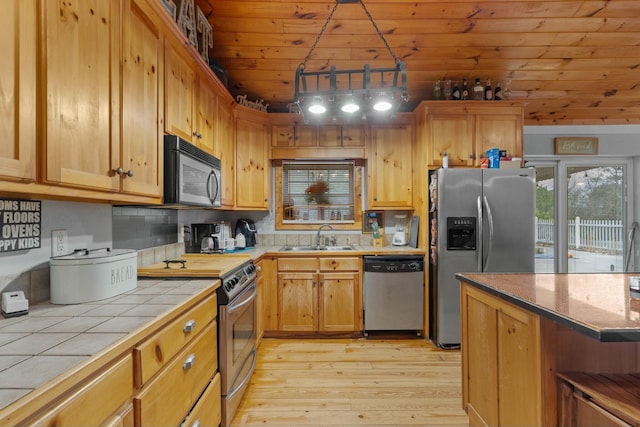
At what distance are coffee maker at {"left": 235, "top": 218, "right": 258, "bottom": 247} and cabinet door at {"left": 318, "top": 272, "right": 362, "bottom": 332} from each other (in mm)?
868

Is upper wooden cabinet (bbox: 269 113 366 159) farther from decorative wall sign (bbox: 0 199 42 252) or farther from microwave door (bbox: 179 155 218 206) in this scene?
decorative wall sign (bbox: 0 199 42 252)

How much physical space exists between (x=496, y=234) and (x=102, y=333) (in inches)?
116

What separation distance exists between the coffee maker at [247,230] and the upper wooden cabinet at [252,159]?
24 cm

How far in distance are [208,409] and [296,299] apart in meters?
1.61

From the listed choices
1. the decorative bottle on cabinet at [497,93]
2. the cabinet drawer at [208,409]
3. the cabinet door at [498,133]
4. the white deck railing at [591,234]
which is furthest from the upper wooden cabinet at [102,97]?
the white deck railing at [591,234]

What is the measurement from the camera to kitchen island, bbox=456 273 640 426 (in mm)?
1034

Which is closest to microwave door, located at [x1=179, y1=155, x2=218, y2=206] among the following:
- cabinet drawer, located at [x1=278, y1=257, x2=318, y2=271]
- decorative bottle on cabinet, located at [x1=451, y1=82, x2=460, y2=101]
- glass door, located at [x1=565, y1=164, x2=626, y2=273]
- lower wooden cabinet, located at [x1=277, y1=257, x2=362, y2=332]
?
cabinet drawer, located at [x1=278, y1=257, x2=318, y2=271]

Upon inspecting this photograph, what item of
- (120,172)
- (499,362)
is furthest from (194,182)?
(499,362)

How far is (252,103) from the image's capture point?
11.0ft

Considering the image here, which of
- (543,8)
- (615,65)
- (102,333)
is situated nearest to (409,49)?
(543,8)

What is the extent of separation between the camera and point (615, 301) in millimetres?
1227

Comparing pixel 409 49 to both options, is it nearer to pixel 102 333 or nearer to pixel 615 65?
pixel 615 65

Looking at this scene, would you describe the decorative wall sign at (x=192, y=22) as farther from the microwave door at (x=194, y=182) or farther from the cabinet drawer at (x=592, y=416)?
the cabinet drawer at (x=592, y=416)

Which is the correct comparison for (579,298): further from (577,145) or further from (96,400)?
(577,145)
